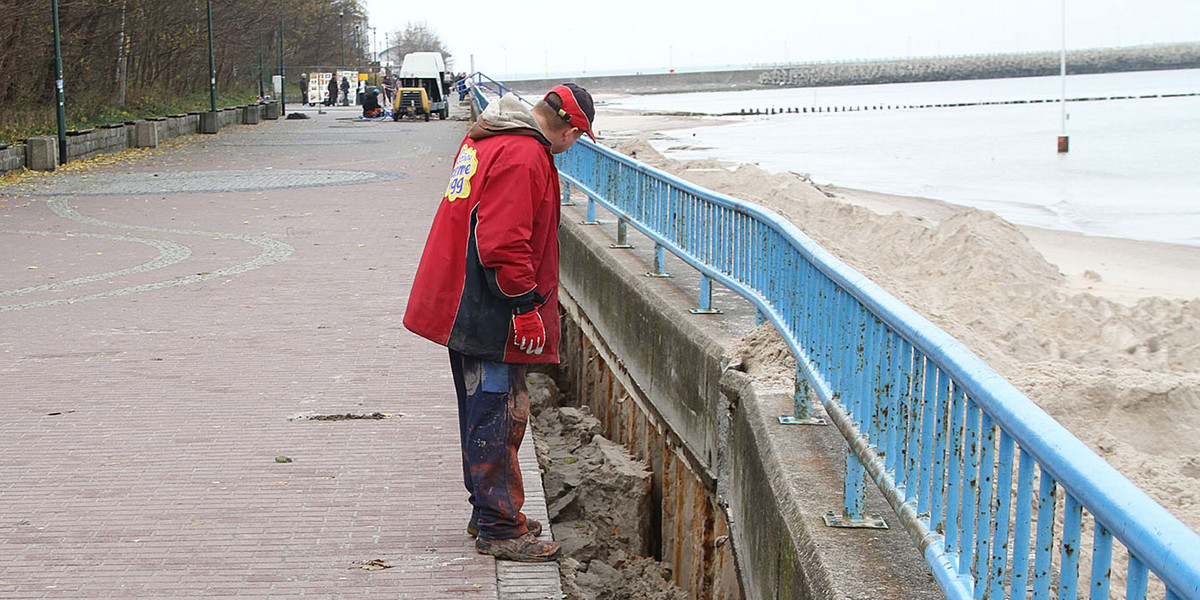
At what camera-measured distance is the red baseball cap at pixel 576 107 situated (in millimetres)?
4672

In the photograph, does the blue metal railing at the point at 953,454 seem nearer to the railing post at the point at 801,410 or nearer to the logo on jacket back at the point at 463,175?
the railing post at the point at 801,410

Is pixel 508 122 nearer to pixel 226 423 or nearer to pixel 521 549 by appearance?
pixel 521 549

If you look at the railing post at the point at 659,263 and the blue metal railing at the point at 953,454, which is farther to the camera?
the railing post at the point at 659,263

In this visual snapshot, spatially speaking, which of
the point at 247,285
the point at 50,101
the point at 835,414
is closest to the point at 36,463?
the point at 835,414

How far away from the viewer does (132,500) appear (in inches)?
223

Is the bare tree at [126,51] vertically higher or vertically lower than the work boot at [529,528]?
higher

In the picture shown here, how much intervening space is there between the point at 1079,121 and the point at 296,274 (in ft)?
203

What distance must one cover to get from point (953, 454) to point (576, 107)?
2.15 meters

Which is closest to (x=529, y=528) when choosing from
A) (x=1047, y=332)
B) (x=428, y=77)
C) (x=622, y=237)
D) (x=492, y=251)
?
(x=492, y=251)

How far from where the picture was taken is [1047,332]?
11.3 metres

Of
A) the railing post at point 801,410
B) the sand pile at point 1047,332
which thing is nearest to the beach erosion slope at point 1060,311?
the sand pile at point 1047,332

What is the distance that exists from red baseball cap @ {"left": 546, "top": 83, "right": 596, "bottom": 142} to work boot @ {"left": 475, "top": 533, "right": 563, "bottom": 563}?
5.13 feet

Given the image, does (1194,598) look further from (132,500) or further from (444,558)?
(132,500)

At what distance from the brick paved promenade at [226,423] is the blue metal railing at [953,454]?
140 centimetres
